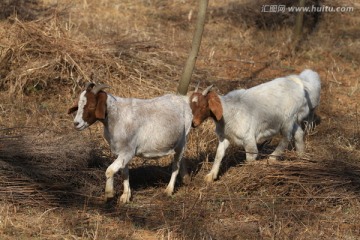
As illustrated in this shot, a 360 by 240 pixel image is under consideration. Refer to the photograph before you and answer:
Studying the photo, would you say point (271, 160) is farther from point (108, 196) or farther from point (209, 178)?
point (108, 196)

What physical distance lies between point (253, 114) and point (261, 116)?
5.3 inches

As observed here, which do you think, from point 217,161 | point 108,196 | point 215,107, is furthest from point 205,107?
point 108,196

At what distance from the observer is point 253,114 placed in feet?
30.1

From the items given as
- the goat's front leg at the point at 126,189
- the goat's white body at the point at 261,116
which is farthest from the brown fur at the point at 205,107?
the goat's front leg at the point at 126,189

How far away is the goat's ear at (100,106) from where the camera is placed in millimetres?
7566

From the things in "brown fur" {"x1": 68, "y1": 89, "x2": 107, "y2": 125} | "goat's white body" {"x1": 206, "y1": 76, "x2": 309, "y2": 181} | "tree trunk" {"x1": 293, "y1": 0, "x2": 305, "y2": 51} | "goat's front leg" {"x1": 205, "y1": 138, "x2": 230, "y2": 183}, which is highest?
"tree trunk" {"x1": 293, "y1": 0, "x2": 305, "y2": 51}

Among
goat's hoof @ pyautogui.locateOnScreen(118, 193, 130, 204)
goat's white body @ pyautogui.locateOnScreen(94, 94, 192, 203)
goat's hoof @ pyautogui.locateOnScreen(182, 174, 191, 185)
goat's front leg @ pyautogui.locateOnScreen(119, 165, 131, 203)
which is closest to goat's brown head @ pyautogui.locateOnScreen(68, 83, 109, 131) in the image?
goat's white body @ pyautogui.locateOnScreen(94, 94, 192, 203)

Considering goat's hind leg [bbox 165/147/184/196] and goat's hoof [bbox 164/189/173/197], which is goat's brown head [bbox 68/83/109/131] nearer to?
goat's hind leg [bbox 165/147/184/196]

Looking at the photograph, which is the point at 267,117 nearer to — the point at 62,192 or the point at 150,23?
the point at 62,192

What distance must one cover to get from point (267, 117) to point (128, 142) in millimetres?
2339

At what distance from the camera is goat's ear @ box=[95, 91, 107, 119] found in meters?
7.57

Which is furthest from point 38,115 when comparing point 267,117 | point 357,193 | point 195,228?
point 357,193

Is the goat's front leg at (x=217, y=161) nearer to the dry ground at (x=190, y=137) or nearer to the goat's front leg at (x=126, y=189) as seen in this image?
the dry ground at (x=190, y=137)

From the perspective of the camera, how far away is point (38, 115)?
1079 centimetres
